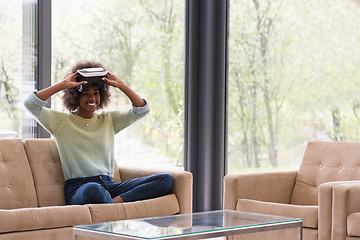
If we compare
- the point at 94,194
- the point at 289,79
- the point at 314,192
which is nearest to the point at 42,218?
the point at 94,194

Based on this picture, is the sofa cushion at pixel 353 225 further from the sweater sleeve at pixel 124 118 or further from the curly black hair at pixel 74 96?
the curly black hair at pixel 74 96

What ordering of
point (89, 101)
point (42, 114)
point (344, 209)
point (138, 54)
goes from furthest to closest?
point (138, 54)
point (89, 101)
point (42, 114)
point (344, 209)

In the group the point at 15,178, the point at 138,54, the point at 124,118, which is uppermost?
the point at 138,54

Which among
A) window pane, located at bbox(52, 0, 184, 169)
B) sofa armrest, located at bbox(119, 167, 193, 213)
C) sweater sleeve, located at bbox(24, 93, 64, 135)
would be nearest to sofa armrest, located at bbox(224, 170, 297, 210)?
sofa armrest, located at bbox(119, 167, 193, 213)

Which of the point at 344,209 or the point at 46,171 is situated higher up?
the point at 46,171

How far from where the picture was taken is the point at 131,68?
5230 mm

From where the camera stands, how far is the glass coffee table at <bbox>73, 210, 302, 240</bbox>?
8.65 ft

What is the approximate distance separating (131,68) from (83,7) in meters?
0.66

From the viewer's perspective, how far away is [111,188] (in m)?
3.98

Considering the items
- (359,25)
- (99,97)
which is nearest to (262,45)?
(359,25)

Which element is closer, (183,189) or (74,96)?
(183,189)

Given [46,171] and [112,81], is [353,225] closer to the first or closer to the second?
[112,81]

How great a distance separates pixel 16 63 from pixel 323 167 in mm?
2228

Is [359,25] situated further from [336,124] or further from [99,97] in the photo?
[99,97]
